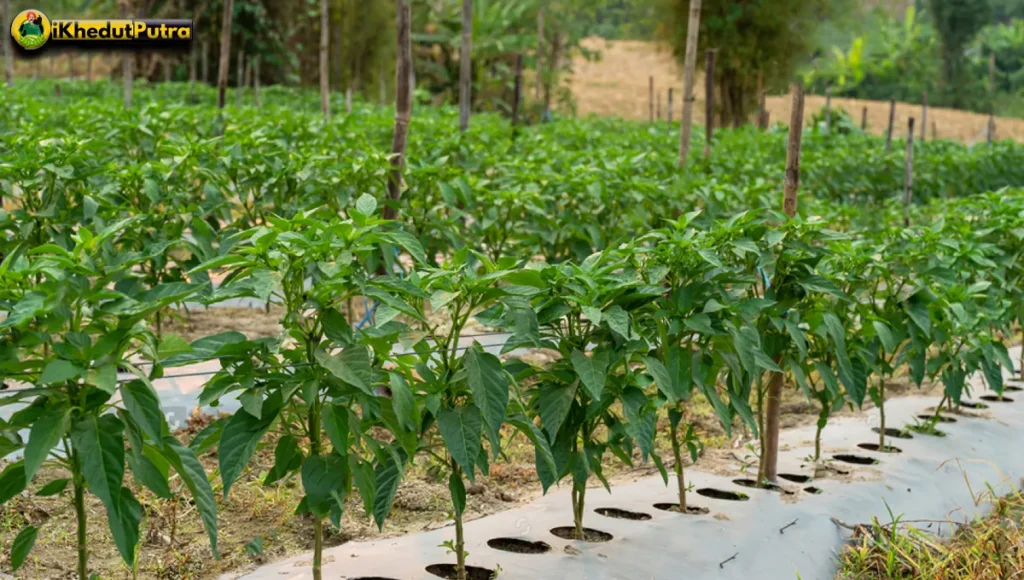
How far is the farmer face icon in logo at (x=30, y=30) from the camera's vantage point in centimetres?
1012

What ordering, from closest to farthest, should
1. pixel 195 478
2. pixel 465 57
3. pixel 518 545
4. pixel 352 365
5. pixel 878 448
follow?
1. pixel 195 478
2. pixel 352 365
3. pixel 518 545
4. pixel 878 448
5. pixel 465 57

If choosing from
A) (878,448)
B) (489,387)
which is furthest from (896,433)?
(489,387)

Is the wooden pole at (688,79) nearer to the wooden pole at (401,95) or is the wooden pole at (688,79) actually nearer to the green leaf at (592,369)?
→ the wooden pole at (401,95)

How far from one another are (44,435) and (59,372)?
135mm

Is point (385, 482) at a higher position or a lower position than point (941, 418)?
higher

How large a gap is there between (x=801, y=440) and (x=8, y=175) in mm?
3442

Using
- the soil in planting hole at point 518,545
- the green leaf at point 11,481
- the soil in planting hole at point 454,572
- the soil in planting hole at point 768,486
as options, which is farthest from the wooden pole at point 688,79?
the green leaf at point 11,481

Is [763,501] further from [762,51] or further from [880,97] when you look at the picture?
[880,97]

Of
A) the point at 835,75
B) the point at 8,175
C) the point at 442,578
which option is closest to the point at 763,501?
the point at 442,578

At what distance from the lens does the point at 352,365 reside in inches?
94.4

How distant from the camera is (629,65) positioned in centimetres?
4919

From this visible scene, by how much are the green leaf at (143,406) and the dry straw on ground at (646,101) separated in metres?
27.0

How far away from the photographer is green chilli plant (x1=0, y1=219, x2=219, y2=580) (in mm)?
2066

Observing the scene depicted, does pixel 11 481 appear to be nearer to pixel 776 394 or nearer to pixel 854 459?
pixel 776 394
